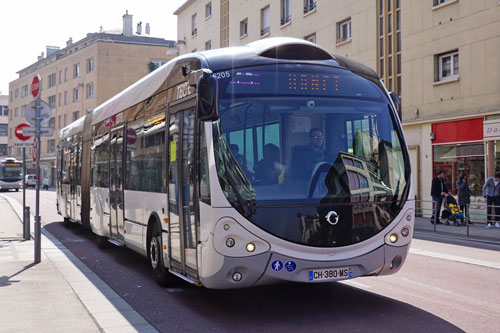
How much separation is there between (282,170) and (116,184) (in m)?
5.14

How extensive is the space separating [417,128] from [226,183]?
56.3ft

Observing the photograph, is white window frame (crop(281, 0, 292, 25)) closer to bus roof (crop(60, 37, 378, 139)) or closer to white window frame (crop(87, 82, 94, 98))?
bus roof (crop(60, 37, 378, 139))

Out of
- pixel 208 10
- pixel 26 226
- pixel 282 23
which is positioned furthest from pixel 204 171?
pixel 208 10

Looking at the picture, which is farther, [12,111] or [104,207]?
[12,111]

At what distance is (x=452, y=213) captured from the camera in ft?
58.4

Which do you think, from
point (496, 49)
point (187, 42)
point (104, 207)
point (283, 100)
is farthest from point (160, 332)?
point (187, 42)

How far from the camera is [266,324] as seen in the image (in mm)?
6012

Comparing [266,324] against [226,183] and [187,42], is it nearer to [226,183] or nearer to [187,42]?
[226,183]

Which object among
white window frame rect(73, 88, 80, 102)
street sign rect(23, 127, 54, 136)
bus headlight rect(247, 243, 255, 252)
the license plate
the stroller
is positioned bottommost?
the stroller

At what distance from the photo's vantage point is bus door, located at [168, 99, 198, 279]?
6512mm

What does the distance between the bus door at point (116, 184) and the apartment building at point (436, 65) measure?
1241 cm

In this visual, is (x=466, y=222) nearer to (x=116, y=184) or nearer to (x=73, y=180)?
(x=116, y=184)

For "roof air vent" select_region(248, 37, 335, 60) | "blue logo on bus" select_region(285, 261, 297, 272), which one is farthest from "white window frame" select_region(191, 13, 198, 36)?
"blue logo on bus" select_region(285, 261, 297, 272)

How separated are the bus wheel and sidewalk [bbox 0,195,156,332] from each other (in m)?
0.65
